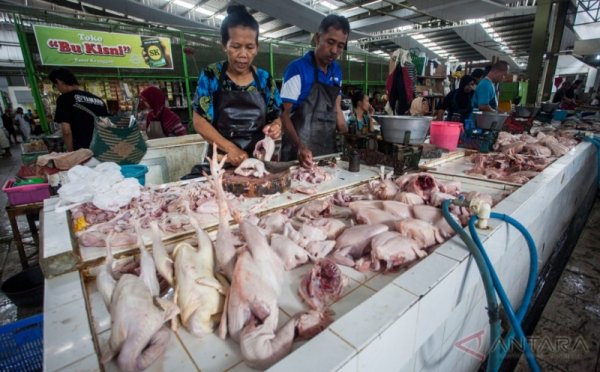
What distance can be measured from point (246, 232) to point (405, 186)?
1.62 meters

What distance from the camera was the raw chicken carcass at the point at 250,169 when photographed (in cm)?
263

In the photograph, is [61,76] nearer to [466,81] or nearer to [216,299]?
[216,299]

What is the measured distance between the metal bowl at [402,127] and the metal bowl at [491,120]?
5.64 feet

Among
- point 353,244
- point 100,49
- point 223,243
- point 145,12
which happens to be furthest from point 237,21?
point 145,12

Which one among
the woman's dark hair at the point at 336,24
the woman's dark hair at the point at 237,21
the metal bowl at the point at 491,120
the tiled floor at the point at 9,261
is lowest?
the tiled floor at the point at 9,261

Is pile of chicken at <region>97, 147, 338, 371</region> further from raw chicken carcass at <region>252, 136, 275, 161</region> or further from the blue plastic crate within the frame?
raw chicken carcass at <region>252, 136, 275, 161</region>

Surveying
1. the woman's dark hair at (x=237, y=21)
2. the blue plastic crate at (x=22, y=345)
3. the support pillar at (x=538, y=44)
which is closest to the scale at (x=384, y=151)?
the woman's dark hair at (x=237, y=21)

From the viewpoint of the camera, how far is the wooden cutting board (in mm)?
2477

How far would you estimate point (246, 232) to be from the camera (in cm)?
162

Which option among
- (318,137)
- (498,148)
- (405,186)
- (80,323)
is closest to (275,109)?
(318,137)

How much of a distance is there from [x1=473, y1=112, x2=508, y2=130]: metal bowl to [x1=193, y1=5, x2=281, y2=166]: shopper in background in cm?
311

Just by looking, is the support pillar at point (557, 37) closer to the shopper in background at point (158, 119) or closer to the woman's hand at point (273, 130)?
the woman's hand at point (273, 130)

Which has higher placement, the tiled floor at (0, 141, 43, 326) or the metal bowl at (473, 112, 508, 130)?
the metal bowl at (473, 112, 508, 130)

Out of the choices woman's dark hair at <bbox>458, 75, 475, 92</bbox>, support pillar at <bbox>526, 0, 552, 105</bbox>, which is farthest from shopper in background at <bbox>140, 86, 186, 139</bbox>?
support pillar at <bbox>526, 0, 552, 105</bbox>
